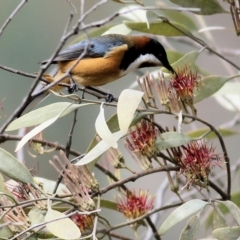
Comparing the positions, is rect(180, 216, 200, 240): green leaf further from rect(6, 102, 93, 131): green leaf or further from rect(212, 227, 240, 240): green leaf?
rect(6, 102, 93, 131): green leaf

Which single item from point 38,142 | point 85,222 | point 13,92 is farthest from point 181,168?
point 13,92

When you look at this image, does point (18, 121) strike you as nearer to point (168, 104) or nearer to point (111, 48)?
point (168, 104)

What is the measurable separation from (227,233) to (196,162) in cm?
14

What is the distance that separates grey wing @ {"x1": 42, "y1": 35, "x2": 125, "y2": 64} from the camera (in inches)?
59.5

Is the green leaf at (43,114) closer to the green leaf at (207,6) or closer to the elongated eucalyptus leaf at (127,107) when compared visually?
the elongated eucalyptus leaf at (127,107)

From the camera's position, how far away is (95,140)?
0.99 m

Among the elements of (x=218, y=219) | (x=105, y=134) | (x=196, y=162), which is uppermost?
(x=105, y=134)

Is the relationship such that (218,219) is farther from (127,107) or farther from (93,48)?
(93,48)

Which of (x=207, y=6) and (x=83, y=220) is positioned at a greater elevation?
(x=207, y=6)

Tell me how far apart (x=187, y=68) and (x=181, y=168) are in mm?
211

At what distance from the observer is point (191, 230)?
88 cm

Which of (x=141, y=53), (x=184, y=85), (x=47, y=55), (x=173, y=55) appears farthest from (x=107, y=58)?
(x=47, y=55)

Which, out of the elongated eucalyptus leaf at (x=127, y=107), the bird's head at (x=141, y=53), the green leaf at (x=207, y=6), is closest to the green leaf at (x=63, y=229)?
the elongated eucalyptus leaf at (x=127, y=107)

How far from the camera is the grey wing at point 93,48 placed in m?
1.51
